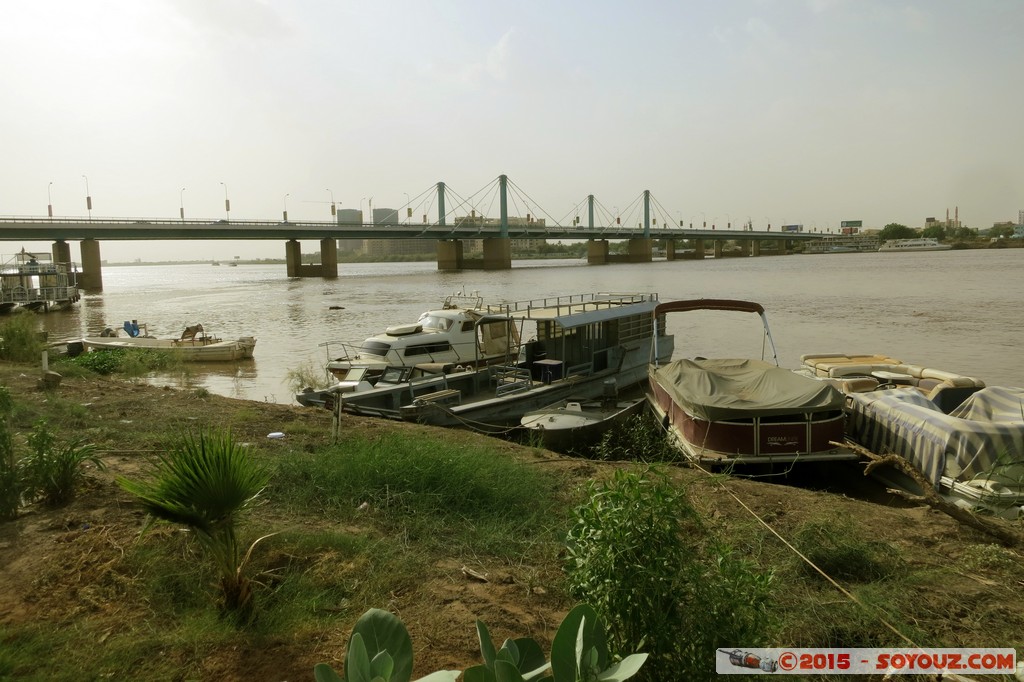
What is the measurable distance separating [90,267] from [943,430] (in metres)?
85.2

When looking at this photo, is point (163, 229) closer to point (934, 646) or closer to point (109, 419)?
point (109, 419)

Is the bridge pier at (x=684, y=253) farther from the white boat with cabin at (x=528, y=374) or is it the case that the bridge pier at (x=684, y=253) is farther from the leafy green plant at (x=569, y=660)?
the leafy green plant at (x=569, y=660)

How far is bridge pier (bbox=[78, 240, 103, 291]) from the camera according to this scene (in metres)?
74.3

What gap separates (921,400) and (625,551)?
431 inches

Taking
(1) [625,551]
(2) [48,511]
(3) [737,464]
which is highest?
(1) [625,551]

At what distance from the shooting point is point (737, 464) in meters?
10.9

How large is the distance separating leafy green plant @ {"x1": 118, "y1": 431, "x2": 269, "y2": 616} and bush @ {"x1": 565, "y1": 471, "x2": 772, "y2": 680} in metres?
2.12

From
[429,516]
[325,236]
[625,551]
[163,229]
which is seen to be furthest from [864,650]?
[325,236]

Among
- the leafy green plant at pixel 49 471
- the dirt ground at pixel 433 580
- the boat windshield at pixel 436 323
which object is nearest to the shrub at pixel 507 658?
the dirt ground at pixel 433 580

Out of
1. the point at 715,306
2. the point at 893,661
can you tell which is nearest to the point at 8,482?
the point at 893,661

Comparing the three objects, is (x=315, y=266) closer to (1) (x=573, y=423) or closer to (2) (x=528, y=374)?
(2) (x=528, y=374)

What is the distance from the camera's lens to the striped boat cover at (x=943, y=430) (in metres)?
9.34

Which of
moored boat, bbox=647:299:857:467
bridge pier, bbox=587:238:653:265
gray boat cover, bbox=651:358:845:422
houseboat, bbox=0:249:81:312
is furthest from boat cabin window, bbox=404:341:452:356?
bridge pier, bbox=587:238:653:265

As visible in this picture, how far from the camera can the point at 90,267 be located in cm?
7569
